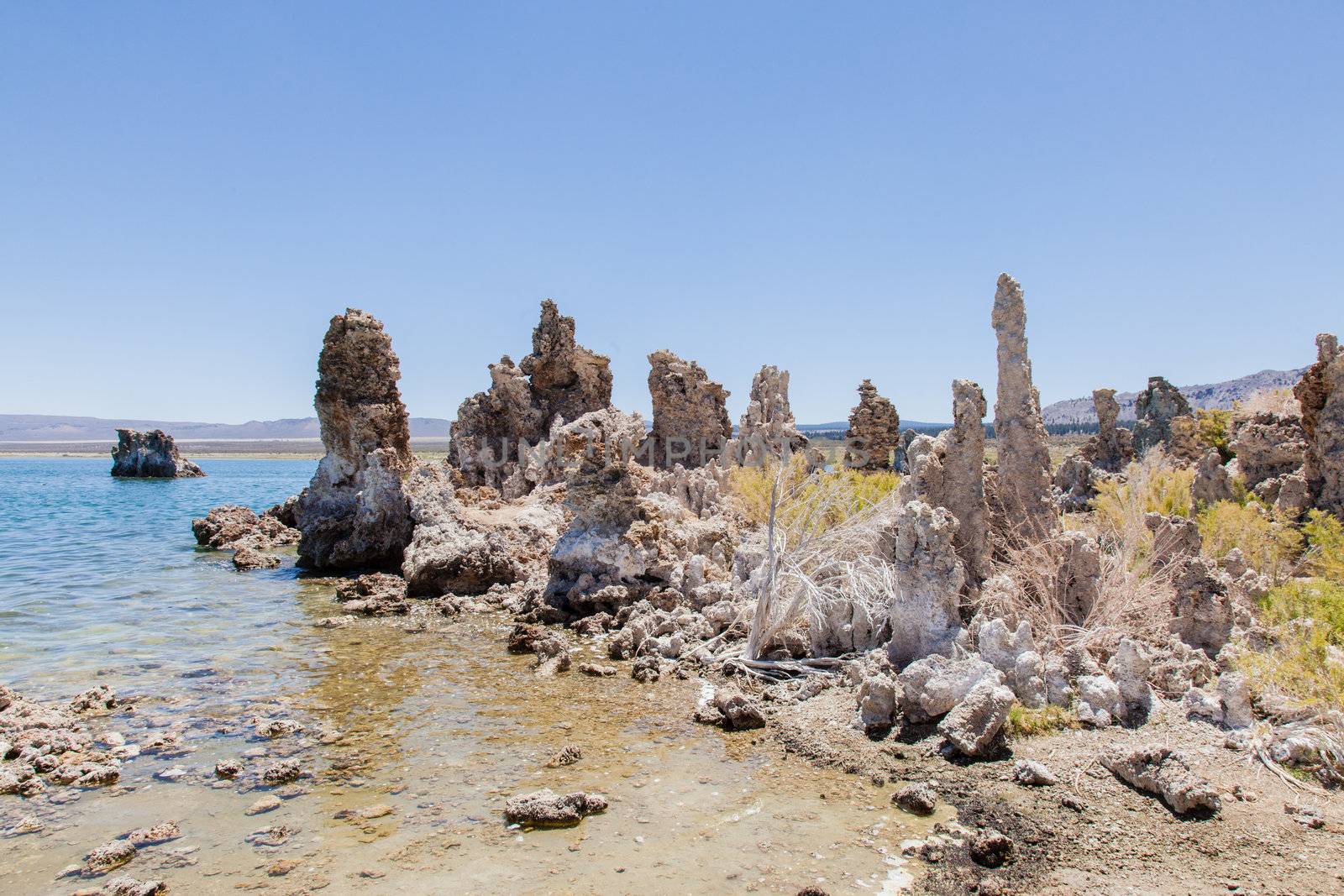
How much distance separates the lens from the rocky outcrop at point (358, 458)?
16.9m

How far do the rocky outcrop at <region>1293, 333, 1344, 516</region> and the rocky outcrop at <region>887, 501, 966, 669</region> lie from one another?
22.1ft

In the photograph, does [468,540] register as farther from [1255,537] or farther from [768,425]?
[1255,537]

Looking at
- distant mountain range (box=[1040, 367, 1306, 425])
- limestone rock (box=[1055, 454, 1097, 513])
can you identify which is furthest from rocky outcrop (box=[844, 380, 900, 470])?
distant mountain range (box=[1040, 367, 1306, 425])

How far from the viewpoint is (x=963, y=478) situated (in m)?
8.97

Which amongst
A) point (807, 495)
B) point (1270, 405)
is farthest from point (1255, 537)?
point (1270, 405)

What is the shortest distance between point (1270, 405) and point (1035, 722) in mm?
13303

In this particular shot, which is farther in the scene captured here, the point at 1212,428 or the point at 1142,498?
the point at 1212,428

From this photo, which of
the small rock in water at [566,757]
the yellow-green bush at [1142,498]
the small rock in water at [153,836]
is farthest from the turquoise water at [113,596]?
the yellow-green bush at [1142,498]

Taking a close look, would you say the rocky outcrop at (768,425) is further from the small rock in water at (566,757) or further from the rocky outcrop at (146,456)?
the rocky outcrop at (146,456)

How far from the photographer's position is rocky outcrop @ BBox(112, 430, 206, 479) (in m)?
69.4

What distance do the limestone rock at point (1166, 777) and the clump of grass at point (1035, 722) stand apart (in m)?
0.62

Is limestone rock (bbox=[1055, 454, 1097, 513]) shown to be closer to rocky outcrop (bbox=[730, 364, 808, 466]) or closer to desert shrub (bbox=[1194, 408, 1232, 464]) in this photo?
desert shrub (bbox=[1194, 408, 1232, 464])

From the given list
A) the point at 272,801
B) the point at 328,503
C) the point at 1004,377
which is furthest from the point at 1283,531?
the point at 328,503

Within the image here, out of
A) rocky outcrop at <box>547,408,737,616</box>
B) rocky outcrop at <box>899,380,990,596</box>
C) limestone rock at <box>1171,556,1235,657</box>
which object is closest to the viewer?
limestone rock at <box>1171,556,1235,657</box>
